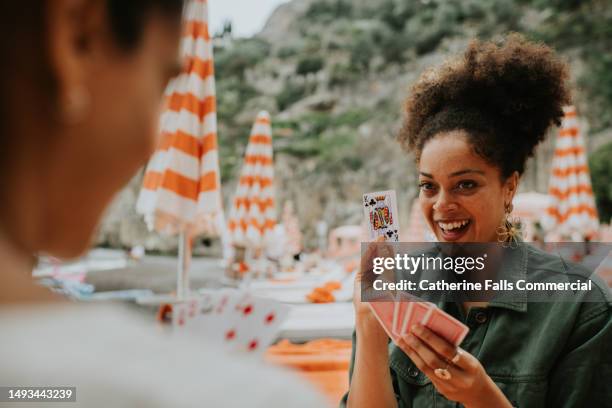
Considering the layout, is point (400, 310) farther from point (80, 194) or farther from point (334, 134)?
point (334, 134)

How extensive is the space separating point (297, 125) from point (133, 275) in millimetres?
18826

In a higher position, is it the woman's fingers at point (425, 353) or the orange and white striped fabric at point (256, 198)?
the orange and white striped fabric at point (256, 198)

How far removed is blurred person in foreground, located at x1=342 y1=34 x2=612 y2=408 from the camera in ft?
3.73

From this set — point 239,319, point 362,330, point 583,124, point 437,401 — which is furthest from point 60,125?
point 583,124

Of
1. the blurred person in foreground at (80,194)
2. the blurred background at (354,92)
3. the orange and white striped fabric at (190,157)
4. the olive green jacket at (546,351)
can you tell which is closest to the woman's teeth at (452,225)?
the olive green jacket at (546,351)

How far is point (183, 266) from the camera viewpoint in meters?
3.59

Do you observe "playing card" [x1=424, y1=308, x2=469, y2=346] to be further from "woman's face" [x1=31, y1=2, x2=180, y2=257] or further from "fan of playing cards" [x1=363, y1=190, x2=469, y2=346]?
"woman's face" [x1=31, y1=2, x2=180, y2=257]

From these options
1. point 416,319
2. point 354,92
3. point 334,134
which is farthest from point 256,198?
point 354,92

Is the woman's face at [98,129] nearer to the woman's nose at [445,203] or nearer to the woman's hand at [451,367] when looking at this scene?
→ the woman's hand at [451,367]

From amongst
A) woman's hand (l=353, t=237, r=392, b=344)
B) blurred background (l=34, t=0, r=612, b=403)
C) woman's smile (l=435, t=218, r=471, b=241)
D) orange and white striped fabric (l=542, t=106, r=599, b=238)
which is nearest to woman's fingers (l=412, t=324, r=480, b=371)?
woman's hand (l=353, t=237, r=392, b=344)

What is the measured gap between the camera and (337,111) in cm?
2978

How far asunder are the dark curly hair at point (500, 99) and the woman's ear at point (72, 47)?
4.13 ft

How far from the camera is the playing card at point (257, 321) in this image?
161 centimetres

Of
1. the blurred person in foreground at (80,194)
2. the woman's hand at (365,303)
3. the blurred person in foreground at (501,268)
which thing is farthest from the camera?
the woman's hand at (365,303)
